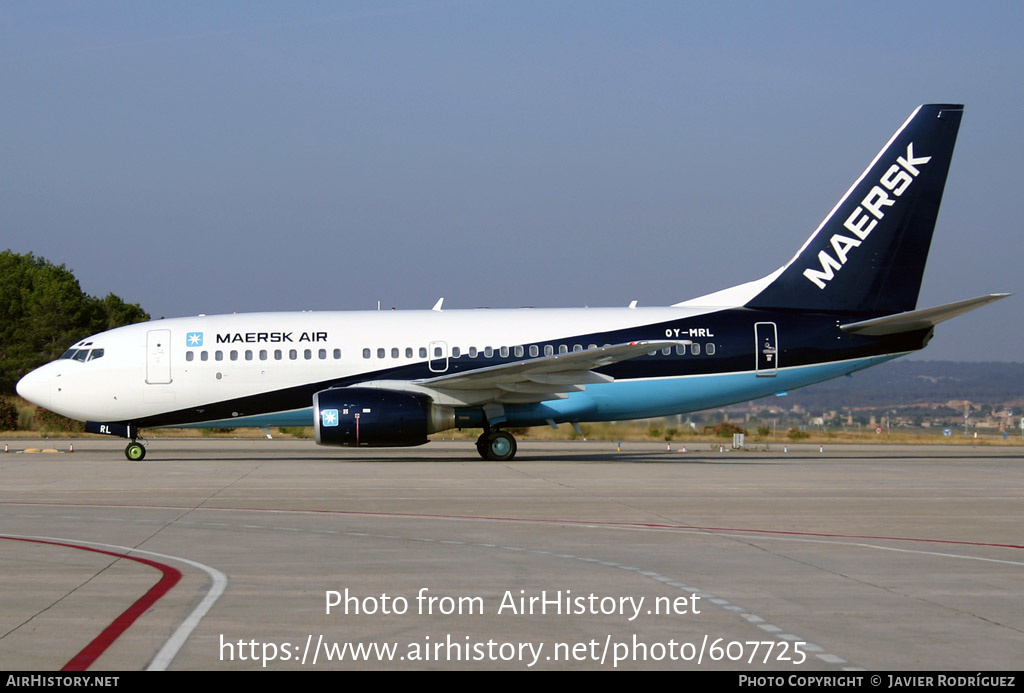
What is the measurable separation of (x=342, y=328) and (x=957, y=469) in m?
14.6

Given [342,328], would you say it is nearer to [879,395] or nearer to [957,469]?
[957,469]

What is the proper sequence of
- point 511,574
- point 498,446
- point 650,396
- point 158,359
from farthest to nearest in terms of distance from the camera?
point 650,396
point 158,359
point 498,446
point 511,574

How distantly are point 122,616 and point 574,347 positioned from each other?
2016cm

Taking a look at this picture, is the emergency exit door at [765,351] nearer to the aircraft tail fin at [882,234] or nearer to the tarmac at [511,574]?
the aircraft tail fin at [882,234]

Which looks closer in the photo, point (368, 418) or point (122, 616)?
point (122, 616)

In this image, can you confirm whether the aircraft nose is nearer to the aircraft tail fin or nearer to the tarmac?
the tarmac

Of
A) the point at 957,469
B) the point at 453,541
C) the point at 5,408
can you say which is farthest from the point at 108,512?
the point at 5,408

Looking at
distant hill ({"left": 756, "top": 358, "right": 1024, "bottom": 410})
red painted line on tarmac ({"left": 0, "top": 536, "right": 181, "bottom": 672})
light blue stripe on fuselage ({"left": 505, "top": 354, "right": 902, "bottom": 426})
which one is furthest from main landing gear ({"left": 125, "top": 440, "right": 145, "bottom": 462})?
distant hill ({"left": 756, "top": 358, "right": 1024, "bottom": 410})

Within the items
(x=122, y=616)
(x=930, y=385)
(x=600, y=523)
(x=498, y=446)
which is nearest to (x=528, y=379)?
(x=498, y=446)

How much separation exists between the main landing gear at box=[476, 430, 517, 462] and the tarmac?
247 inches

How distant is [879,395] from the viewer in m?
132

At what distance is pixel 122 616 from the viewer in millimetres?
7734

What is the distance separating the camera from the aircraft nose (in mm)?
27828

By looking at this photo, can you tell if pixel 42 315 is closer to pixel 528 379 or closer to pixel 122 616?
pixel 528 379
